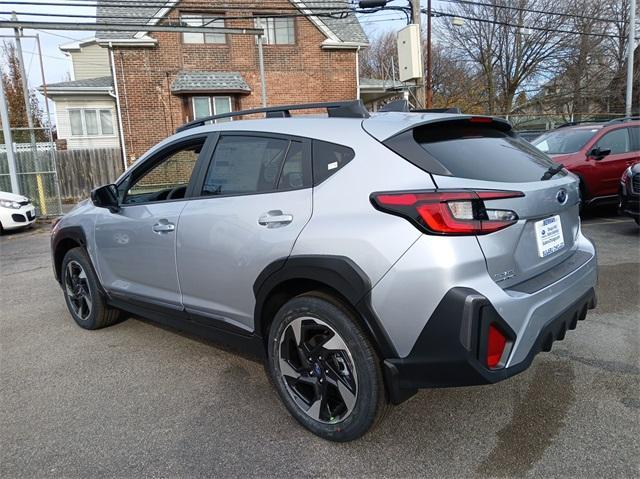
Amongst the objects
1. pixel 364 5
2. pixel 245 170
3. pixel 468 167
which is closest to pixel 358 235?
pixel 468 167

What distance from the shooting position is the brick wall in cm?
1748

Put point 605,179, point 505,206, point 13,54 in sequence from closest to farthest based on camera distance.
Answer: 1. point 505,206
2. point 605,179
3. point 13,54

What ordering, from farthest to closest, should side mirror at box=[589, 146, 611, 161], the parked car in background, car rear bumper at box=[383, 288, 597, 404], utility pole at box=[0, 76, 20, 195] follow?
1. utility pole at box=[0, 76, 20, 195]
2. side mirror at box=[589, 146, 611, 161]
3. the parked car in background
4. car rear bumper at box=[383, 288, 597, 404]

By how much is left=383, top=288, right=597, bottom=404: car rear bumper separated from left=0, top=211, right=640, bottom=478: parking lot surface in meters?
0.48

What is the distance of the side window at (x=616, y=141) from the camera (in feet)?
28.5

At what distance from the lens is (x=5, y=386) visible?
347cm

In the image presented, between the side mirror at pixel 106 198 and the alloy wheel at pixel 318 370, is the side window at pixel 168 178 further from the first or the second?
the alloy wheel at pixel 318 370

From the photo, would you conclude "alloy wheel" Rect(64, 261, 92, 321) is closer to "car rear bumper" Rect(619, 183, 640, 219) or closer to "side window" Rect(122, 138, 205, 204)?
"side window" Rect(122, 138, 205, 204)

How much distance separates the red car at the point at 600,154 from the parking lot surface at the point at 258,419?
194 inches

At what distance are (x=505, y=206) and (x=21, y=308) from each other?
512 centimetres

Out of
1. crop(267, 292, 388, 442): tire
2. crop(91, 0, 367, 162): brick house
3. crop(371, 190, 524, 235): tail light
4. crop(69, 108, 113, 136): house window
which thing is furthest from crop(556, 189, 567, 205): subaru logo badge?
crop(69, 108, 113, 136): house window

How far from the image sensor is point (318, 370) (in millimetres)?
2666

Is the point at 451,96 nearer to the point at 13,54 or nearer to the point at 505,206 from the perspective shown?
the point at 13,54

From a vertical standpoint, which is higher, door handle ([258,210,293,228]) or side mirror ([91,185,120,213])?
side mirror ([91,185,120,213])
